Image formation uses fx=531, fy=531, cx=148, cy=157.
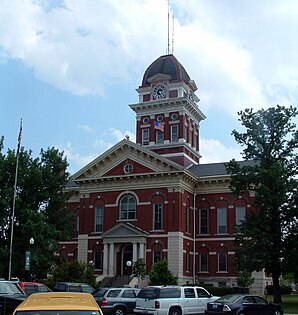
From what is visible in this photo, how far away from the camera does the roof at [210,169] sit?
2189 inches

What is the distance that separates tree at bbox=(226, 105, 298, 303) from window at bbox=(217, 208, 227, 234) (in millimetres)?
13021

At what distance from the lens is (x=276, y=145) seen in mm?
39688

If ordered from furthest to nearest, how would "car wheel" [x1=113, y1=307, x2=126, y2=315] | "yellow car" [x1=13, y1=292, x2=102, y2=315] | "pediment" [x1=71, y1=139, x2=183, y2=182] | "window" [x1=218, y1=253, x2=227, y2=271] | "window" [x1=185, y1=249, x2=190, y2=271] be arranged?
"window" [x1=218, y1=253, x2=227, y2=271] → "window" [x1=185, y1=249, x2=190, y2=271] → "pediment" [x1=71, y1=139, x2=183, y2=182] → "car wheel" [x1=113, y1=307, x2=126, y2=315] → "yellow car" [x1=13, y1=292, x2=102, y2=315]

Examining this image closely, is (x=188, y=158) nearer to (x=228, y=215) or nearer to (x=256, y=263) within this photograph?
(x=228, y=215)

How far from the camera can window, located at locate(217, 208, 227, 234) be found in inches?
2130

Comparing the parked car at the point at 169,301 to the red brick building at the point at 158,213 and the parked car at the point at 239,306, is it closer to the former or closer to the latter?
the parked car at the point at 239,306

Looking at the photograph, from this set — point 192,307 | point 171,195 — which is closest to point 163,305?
point 192,307

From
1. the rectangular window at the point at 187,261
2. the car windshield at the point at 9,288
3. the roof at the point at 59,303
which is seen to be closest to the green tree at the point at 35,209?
the rectangular window at the point at 187,261

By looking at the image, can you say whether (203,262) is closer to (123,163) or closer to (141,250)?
(141,250)

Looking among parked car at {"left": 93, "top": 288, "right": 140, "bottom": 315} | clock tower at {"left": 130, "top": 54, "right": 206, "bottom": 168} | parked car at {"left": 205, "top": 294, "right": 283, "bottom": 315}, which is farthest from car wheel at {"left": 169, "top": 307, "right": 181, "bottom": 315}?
clock tower at {"left": 130, "top": 54, "right": 206, "bottom": 168}

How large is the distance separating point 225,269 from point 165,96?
21.0m

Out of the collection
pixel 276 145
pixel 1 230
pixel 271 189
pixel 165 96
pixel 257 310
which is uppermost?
pixel 165 96

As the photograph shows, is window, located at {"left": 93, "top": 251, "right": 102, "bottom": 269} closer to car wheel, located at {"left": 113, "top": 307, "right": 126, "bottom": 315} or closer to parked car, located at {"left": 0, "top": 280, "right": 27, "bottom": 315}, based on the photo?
car wheel, located at {"left": 113, "top": 307, "right": 126, "bottom": 315}

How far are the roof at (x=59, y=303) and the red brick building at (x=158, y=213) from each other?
4234cm
